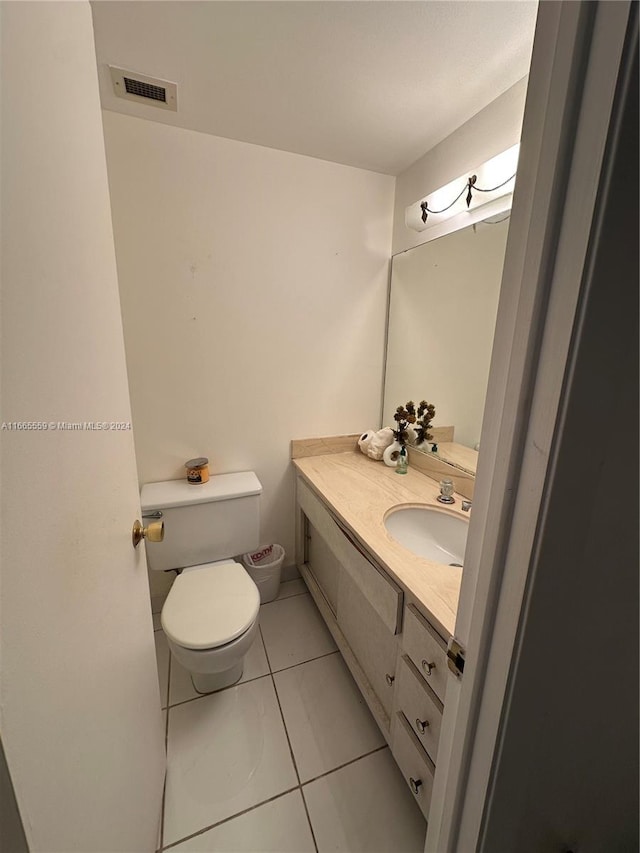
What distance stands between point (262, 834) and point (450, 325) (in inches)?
77.1

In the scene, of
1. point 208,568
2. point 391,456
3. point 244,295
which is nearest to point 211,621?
point 208,568

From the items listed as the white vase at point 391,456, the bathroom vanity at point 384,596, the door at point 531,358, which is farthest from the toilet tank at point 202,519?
the door at point 531,358

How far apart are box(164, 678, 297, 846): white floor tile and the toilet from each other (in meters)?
0.10

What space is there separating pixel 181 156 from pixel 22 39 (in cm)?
125

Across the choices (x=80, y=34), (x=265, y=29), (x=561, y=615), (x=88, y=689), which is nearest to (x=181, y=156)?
(x=265, y=29)

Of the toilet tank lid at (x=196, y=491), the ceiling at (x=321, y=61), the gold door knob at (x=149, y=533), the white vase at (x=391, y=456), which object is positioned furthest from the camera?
the white vase at (x=391, y=456)

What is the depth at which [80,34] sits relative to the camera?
22.3 inches

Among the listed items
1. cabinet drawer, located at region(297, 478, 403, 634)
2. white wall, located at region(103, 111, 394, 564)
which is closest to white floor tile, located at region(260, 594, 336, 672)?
white wall, located at region(103, 111, 394, 564)

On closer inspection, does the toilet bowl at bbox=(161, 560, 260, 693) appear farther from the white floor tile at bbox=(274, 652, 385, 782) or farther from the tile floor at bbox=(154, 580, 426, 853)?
the white floor tile at bbox=(274, 652, 385, 782)

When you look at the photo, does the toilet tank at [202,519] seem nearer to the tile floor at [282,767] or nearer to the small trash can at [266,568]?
the small trash can at [266,568]

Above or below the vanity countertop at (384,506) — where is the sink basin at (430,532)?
below

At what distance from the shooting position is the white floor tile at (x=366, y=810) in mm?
977

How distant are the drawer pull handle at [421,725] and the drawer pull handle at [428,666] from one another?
0.50 ft

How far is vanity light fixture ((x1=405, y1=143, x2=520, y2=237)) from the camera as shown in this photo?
1148 millimetres
